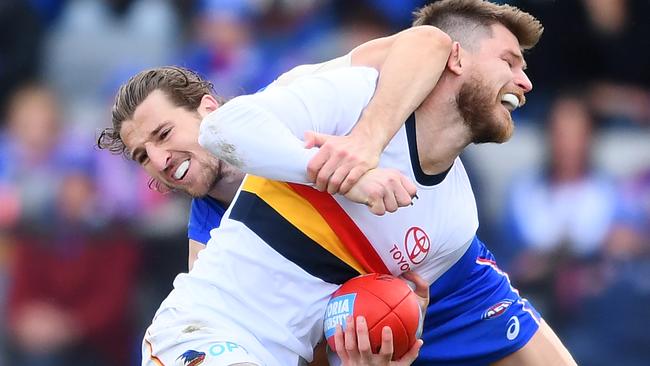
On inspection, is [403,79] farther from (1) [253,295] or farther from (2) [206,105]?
(2) [206,105]

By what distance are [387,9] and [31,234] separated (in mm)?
2879

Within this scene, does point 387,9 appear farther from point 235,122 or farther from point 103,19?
point 235,122

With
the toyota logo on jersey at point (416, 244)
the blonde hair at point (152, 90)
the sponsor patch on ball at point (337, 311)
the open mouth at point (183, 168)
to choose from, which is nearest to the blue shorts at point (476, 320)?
the toyota logo on jersey at point (416, 244)

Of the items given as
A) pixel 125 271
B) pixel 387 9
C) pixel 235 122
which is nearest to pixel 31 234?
pixel 125 271

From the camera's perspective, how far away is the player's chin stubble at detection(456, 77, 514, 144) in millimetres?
4148

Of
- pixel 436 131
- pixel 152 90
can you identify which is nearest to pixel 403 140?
pixel 436 131

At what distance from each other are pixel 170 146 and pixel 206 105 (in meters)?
0.33

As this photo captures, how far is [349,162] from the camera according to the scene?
369 centimetres

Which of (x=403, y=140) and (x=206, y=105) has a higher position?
(x=403, y=140)

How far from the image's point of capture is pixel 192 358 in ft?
13.0

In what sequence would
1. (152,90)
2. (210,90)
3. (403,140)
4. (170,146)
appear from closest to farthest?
(403,140)
(170,146)
(152,90)
(210,90)

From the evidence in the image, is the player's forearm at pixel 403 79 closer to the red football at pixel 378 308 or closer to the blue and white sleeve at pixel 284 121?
the blue and white sleeve at pixel 284 121

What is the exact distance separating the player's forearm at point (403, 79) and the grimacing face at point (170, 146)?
92 cm

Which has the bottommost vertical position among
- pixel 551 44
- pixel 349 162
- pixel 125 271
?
pixel 125 271
